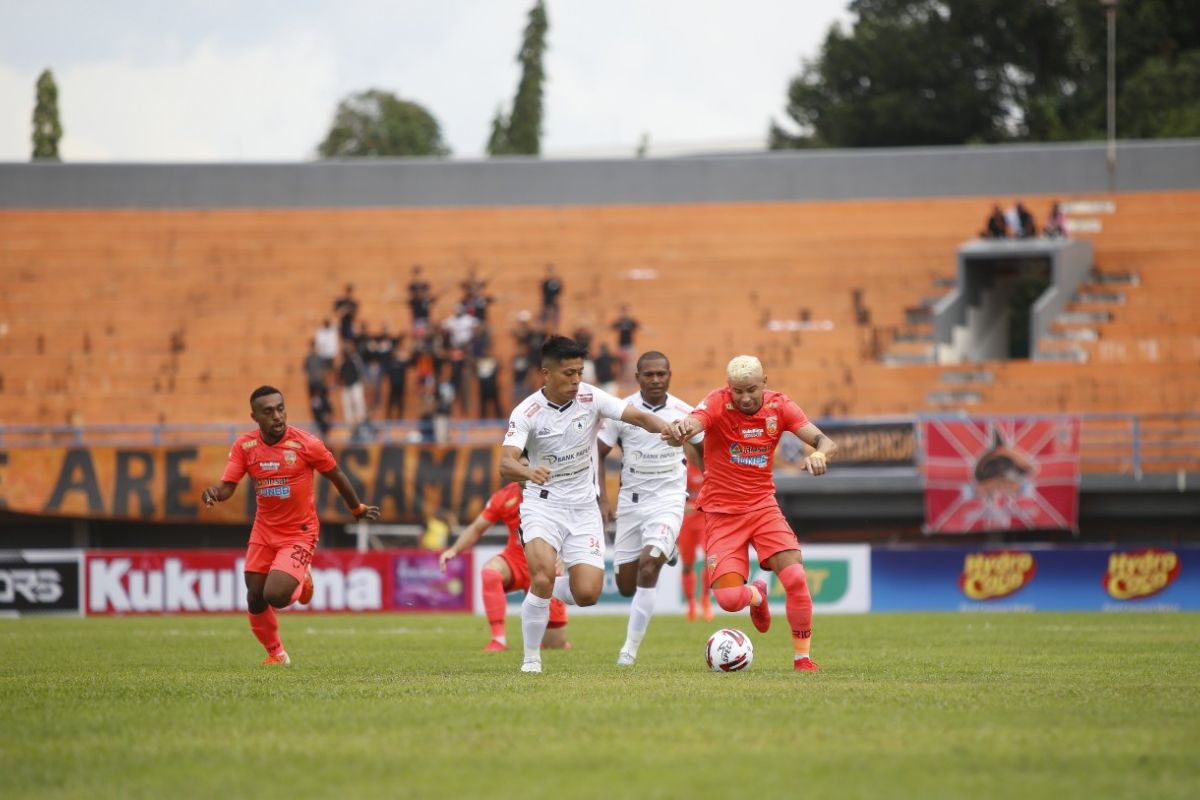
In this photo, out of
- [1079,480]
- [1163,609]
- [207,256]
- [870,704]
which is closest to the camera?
[870,704]

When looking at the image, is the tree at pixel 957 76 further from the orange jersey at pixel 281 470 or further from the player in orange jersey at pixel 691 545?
the orange jersey at pixel 281 470

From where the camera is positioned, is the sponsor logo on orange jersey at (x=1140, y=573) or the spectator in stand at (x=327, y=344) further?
the spectator in stand at (x=327, y=344)

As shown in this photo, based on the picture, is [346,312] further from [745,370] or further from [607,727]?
[607,727]

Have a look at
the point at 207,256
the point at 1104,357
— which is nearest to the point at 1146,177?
the point at 1104,357

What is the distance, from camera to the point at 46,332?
128 ft

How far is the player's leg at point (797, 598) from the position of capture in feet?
39.4

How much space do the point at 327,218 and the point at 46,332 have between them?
7860mm

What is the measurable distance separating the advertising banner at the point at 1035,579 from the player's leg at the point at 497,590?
38.0 ft

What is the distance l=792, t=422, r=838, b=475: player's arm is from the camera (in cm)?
1118

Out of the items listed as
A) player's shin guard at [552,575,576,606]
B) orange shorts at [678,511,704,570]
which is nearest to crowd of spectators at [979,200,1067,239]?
orange shorts at [678,511,704,570]

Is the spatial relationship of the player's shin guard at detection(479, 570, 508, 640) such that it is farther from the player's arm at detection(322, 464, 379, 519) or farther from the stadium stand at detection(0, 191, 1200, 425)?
the stadium stand at detection(0, 191, 1200, 425)

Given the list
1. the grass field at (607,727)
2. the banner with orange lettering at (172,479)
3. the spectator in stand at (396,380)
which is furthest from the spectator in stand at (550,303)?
the grass field at (607,727)

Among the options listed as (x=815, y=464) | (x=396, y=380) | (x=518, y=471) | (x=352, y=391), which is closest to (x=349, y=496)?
(x=518, y=471)

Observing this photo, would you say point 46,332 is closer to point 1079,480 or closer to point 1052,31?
point 1079,480
